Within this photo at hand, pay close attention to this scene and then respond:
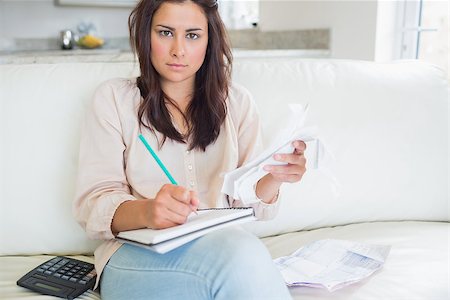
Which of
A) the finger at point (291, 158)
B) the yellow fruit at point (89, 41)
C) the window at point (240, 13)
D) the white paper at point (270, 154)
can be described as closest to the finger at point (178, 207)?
the white paper at point (270, 154)

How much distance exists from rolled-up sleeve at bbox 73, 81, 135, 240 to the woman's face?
0.14 m

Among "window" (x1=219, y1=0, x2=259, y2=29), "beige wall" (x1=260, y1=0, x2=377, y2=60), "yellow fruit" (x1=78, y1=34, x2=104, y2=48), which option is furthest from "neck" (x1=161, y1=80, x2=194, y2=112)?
"yellow fruit" (x1=78, y1=34, x2=104, y2=48)

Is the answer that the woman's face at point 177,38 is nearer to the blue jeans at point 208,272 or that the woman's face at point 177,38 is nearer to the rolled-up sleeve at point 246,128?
the rolled-up sleeve at point 246,128

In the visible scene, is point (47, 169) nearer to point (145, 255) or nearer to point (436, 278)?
point (145, 255)

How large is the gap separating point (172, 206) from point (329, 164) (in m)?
0.63

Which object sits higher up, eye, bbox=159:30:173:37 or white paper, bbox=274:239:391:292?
eye, bbox=159:30:173:37

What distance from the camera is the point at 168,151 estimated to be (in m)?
1.17

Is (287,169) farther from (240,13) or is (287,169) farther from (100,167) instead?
(240,13)

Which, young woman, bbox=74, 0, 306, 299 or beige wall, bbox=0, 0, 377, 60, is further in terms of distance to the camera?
beige wall, bbox=0, 0, 377, 60

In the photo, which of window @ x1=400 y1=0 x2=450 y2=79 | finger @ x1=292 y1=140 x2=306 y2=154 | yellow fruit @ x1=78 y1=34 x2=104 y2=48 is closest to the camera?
finger @ x1=292 y1=140 x2=306 y2=154

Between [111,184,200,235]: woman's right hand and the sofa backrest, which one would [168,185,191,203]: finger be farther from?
the sofa backrest

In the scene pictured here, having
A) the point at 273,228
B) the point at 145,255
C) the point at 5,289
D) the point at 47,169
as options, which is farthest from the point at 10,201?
the point at 273,228

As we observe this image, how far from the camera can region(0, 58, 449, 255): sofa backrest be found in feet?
4.13

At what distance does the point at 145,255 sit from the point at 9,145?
21.5 inches
